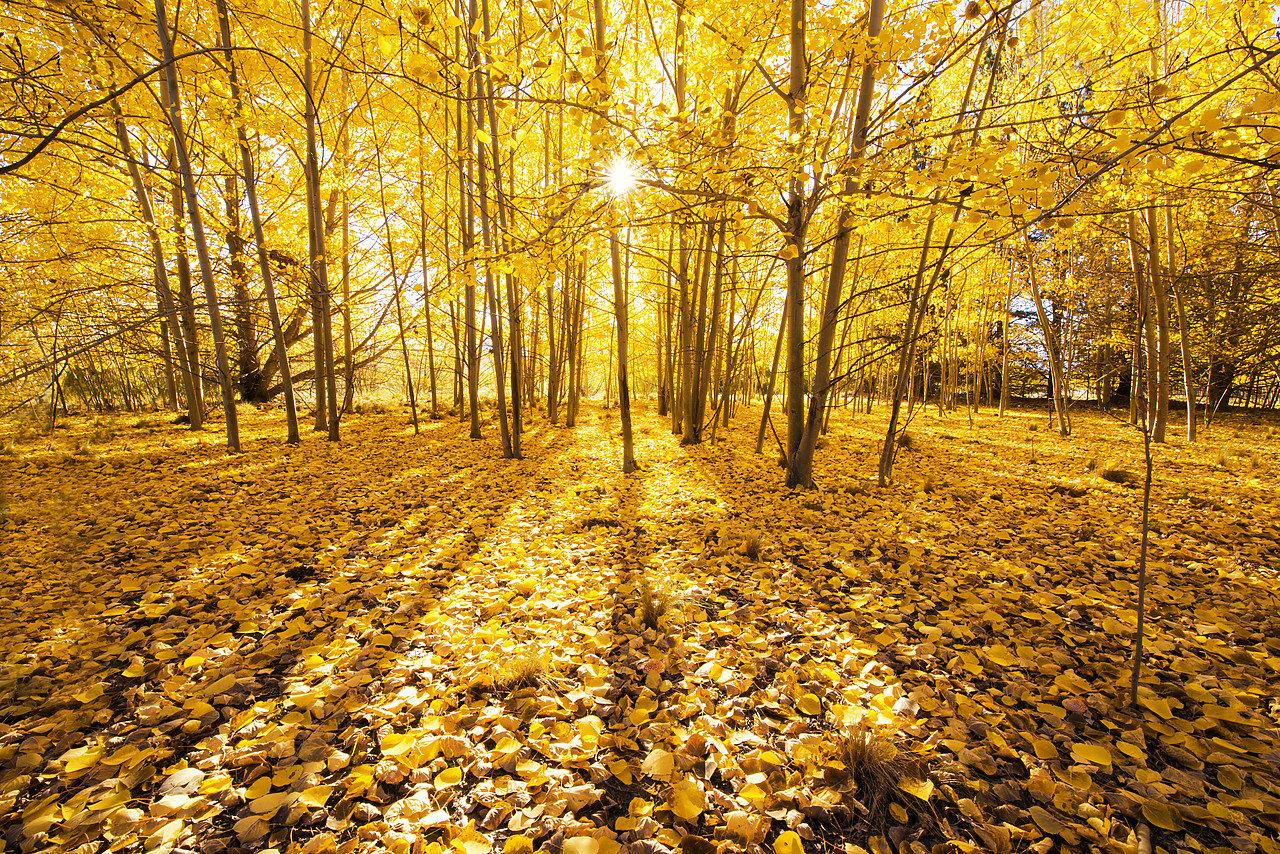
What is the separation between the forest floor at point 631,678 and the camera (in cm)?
152

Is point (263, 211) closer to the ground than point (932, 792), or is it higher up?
higher up

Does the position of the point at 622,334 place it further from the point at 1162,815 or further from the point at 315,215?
the point at 315,215

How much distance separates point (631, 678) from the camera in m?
2.24

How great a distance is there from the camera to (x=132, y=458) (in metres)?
6.13

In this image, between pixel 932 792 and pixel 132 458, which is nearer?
pixel 932 792

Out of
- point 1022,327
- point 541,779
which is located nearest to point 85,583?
point 541,779

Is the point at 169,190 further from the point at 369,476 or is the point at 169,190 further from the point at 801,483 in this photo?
the point at 801,483

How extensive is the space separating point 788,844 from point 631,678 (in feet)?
3.11

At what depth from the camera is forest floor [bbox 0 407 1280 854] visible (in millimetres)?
1516

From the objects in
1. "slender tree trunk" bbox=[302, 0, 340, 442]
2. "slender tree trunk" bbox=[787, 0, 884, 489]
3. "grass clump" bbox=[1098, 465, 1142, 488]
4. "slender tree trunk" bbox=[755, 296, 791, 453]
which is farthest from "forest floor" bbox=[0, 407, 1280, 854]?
"slender tree trunk" bbox=[302, 0, 340, 442]

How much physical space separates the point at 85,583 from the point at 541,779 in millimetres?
3513

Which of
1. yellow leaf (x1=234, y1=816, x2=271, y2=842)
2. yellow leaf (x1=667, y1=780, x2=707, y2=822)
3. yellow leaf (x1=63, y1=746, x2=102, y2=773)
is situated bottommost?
yellow leaf (x1=667, y1=780, x2=707, y2=822)

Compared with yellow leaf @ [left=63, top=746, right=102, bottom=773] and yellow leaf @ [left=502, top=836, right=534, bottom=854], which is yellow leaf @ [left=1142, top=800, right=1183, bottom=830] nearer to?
yellow leaf @ [left=502, top=836, right=534, bottom=854]

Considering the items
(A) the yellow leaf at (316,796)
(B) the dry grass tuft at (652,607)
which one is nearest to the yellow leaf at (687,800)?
(B) the dry grass tuft at (652,607)
